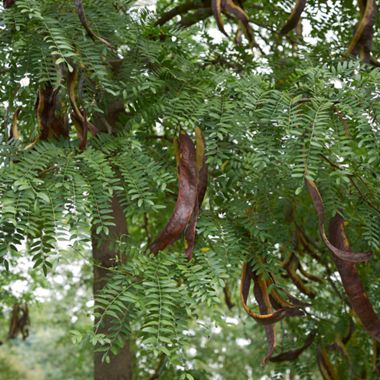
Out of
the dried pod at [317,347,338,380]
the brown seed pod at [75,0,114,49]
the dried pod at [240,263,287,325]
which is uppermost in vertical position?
the brown seed pod at [75,0,114,49]

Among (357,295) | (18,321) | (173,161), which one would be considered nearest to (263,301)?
(357,295)

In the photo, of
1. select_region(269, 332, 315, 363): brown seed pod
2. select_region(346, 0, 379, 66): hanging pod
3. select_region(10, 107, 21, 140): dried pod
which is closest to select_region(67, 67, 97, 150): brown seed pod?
select_region(10, 107, 21, 140): dried pod

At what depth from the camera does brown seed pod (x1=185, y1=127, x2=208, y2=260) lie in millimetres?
1875

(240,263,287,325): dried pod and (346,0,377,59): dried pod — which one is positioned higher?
(346,0,377,59): dried pod

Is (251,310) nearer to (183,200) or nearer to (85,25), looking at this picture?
(183,200)

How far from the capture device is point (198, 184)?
6.66ft

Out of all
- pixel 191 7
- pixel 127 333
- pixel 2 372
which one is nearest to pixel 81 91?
pixel 127 333

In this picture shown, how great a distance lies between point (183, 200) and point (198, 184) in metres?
0.15

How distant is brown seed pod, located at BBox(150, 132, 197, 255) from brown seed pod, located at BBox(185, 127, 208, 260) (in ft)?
0.07

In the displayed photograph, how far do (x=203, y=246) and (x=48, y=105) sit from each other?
0.57 m

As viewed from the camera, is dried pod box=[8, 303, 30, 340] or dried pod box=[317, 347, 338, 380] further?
dried pod box=[8, 303, 30, 340]

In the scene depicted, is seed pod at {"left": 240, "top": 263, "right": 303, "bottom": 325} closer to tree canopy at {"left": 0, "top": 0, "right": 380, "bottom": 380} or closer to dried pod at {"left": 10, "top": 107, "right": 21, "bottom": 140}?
tree canopy at {"left": 0, "top": 0, "right": 380, "bottom": 380}

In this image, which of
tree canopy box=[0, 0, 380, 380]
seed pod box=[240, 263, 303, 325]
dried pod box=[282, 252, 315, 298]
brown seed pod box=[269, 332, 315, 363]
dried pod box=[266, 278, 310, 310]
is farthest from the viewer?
brown seed pod box=[269, 332, 315, 363]

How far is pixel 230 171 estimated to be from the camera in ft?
7.38
